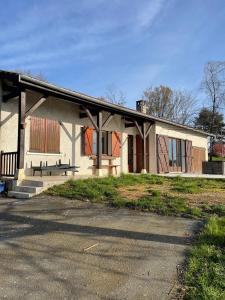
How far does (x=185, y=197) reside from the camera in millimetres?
8164

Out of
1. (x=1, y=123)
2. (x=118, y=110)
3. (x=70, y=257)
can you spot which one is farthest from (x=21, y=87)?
(x=70, y=257)

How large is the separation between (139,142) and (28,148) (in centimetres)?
708

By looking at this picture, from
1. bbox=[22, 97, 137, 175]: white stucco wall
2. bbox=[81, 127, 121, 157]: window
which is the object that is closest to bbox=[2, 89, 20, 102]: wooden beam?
bbox=[22, 97, 137, 175]: white stucco wall

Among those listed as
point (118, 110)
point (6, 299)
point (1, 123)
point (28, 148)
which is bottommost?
point (6, 299)

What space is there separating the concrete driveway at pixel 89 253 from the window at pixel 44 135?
15.7 feet

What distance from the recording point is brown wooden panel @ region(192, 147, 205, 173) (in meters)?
21.0

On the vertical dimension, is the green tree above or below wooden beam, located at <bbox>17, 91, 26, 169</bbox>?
above

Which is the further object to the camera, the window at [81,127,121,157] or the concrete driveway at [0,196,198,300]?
the window at [81,127,121,157]

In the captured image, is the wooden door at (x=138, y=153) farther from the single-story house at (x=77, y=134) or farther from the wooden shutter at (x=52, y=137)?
the wooden shutter at (x=52, y=137)

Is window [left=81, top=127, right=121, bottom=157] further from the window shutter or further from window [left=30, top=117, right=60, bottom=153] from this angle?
the window shutter

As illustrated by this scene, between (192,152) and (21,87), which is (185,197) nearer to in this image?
(21,87)

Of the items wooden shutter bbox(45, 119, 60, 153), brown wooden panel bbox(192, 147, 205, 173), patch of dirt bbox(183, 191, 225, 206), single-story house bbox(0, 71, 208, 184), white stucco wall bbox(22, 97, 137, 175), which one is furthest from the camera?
brown wooden panel bbox(192, 147, 205, 173)

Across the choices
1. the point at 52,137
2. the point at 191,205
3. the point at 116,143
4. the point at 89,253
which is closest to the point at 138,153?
the point at 116,143

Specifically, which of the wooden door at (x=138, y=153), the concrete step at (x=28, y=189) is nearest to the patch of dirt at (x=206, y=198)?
the concrete step at (x=28, y=189)
